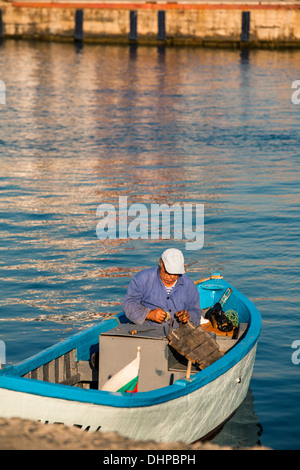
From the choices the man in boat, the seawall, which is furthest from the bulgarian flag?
the seawall

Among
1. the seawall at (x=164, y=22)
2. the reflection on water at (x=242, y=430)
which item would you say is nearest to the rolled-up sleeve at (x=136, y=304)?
the reflection on water at (x=242, y=430)

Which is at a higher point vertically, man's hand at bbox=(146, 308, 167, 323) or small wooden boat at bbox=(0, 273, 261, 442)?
man's hand at bbox=(146, 308, 167, 323)

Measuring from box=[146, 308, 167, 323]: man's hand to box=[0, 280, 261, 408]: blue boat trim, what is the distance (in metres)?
0.92

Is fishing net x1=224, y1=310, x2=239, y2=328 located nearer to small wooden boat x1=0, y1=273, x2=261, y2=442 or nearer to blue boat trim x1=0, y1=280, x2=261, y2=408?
small wooden boat x1=0, y1=273, x2=261, y2=442

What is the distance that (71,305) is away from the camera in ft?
50.2

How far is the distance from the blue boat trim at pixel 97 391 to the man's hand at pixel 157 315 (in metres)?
0.92

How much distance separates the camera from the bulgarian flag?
923cm

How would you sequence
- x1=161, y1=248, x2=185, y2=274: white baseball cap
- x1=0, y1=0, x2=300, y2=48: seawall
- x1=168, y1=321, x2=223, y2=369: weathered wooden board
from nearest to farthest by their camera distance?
x1=168, y1=321, x2=223, y2=369: weathered wooden board, x1=161, y1=248, x2=185, y2=274: white baseball cap, x1=0, y1=0, x2=300, y2=48: seawall

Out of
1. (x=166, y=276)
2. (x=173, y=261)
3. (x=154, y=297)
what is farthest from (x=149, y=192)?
(x=173, y=261)

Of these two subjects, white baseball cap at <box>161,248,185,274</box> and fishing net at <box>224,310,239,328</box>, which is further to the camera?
fishing net at <box>224,310,239,328</box>

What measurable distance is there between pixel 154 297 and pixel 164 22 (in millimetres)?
58531

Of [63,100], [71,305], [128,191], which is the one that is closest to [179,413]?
[71,305]

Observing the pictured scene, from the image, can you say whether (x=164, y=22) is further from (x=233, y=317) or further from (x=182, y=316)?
(x=182, y=316)

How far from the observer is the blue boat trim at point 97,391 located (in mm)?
8461
